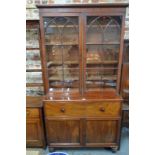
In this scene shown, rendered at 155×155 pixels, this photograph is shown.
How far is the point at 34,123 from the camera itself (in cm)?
202

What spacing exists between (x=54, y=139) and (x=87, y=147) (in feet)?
1.50

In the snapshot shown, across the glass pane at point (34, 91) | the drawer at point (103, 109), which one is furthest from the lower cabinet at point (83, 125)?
the glass pane at point (34, 91)

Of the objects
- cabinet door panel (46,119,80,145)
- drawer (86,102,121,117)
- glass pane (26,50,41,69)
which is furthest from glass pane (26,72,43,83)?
drawer (86,102,121,117)

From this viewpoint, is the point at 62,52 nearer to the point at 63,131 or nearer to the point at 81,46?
the point at 81,46

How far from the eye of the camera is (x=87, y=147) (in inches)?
84.2

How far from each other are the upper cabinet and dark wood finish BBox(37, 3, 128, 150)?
0.4 inches

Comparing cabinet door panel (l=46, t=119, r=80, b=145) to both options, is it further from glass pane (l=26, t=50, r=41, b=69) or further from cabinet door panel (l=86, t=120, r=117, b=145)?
glass pane (l=26, t=50, r=41, b=69)

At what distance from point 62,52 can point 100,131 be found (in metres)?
1.10

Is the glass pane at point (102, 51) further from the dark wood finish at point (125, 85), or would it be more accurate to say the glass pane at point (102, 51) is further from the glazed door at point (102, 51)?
the dark wood finish at point (125, 85)

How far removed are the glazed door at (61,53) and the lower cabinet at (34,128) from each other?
33cm
